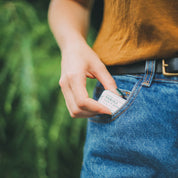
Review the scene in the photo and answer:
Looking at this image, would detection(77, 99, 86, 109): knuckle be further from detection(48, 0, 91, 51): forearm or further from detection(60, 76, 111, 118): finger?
detection(48, 0, 91, 51): forearm

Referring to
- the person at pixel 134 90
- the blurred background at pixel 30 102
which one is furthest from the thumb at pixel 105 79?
the blurred background at pixel 30 102

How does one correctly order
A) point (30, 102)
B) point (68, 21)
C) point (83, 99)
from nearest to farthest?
point (83, 99), point (68, 21), point (30, 102)

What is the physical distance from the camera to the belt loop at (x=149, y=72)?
0.37 meters

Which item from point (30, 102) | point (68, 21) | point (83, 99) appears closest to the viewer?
point (83, 99)

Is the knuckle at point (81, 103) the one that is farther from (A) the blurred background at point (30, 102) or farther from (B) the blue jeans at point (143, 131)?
(A) the blurred background at point (30, 102)

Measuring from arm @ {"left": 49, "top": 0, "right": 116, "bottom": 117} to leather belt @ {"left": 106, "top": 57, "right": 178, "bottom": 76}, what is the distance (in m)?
0.04

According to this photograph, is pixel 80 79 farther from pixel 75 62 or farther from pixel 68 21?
pixel 68 21

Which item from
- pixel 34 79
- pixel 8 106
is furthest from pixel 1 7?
pixel 8 106

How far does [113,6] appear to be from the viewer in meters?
0.42

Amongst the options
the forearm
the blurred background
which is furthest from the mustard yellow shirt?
the blurred background

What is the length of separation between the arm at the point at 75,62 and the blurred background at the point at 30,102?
2.06 ft

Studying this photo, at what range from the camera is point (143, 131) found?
0.38 meters

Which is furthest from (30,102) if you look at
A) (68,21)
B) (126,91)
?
(126,91)

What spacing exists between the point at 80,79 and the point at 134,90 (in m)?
0.13
